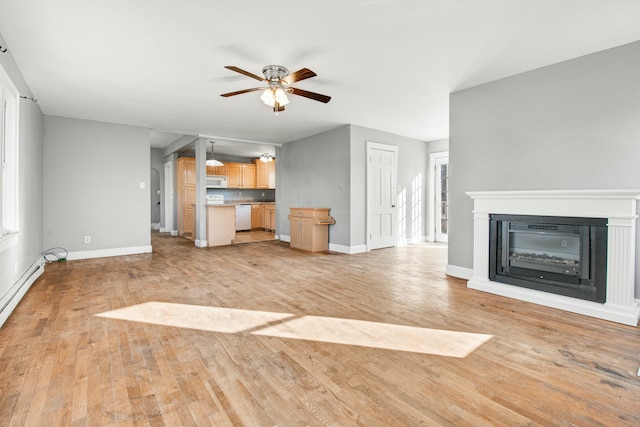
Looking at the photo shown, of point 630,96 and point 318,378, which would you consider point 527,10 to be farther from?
point 318,378

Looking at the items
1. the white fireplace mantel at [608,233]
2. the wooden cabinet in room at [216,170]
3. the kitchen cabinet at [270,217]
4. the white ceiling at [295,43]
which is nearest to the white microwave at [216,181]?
the wooden cabinet in room at [216,170]

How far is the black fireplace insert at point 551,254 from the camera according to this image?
2766 millimetres

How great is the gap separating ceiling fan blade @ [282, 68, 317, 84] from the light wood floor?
7.35 ft

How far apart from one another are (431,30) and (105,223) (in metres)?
5.96

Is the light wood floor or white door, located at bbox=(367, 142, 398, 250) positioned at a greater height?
white door, located at bbox=(367, 142, 398, 250)

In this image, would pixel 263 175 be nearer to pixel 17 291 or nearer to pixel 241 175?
pixel 241 175

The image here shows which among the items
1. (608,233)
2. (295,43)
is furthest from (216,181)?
(608,233)

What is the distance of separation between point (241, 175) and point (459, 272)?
24.3 feet

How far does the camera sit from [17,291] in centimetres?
305

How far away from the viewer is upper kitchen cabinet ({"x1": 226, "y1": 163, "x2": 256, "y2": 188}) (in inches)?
372

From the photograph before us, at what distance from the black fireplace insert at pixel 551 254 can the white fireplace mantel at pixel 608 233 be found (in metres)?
0.06

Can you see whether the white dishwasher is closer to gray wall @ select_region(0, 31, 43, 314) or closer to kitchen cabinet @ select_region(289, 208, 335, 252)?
kitchen cabinet @ select_region(289, 208, 335, 252)

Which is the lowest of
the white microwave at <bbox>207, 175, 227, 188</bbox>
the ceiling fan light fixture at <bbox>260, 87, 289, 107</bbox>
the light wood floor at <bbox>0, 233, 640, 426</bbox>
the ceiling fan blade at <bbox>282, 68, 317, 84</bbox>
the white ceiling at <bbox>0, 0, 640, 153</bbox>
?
the light wood floor at <bbox>0, 233, 640, 426</bbox>

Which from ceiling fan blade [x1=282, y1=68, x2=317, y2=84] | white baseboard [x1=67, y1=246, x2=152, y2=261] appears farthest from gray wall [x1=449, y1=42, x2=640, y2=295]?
white baseboard [x1=67, y1=246, x2=152, y2=261]
